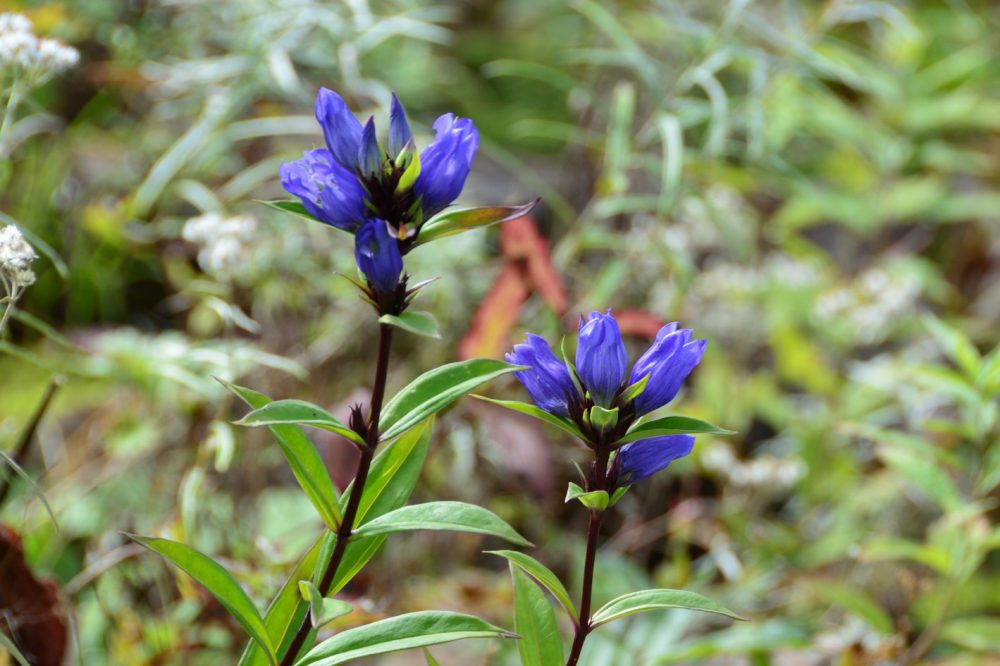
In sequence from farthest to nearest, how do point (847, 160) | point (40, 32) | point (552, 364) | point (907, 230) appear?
point (907, 230)
point (847, 160)
point (40, 32)
point (552, 364)

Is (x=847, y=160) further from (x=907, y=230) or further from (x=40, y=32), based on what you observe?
(x=40, y=32)

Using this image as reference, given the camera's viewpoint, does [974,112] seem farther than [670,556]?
Yes

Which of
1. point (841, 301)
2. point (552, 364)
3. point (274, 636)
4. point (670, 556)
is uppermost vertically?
point (552, 364)

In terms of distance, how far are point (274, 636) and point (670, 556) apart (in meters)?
1.21

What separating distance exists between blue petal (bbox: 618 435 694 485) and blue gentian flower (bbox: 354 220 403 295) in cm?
18

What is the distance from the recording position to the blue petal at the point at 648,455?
1.88 ft

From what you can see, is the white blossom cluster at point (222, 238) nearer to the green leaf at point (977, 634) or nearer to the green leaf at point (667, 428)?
the green leaf at point (667, 428)

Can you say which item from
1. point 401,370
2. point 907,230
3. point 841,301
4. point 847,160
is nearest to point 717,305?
point 841,301

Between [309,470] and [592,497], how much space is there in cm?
17

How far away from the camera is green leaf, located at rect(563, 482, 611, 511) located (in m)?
0.52

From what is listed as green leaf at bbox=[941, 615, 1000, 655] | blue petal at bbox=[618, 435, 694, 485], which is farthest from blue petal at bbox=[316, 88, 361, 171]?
green leaf at bbox=[941, 615, 1000, 655]

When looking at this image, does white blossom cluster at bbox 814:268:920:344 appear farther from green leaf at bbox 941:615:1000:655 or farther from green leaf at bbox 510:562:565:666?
green leaf at bbox 510:562:565:666

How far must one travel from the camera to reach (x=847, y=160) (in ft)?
7.75

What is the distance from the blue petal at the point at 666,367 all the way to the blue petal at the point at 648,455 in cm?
3
